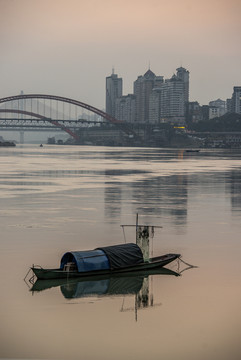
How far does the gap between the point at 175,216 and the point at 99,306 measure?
618 inches

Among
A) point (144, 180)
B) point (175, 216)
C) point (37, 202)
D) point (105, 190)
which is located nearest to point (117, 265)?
point (175, 216)

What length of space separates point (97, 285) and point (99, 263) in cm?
78

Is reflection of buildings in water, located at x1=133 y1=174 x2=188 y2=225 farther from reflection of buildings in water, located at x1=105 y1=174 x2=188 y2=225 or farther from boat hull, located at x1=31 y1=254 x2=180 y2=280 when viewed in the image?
boat hull, located at x1=31 y1=254 x2=180 y2=280

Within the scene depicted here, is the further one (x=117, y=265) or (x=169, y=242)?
(x=169, y=242)

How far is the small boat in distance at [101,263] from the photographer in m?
17.5

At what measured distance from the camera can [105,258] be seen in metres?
18.1

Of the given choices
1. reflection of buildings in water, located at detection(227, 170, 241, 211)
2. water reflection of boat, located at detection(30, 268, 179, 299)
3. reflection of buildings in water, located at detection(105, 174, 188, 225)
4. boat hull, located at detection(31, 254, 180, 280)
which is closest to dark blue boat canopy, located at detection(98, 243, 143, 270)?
boat hull, located at detection(31, 254, 180, 280)

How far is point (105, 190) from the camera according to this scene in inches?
1797

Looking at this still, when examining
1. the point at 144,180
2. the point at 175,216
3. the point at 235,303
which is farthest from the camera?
the point at 144,180

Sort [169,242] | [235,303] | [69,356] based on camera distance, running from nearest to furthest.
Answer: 1. [69,356]
2. [235,303]
3. [169,242]

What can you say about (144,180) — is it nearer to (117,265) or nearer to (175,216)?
(175,216)

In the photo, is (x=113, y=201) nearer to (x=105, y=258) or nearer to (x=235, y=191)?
(x=235, y=191)

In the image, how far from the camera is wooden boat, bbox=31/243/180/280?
1752 cm

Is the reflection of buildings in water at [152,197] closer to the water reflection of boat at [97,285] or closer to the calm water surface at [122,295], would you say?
the calm water surface at [122,295]
